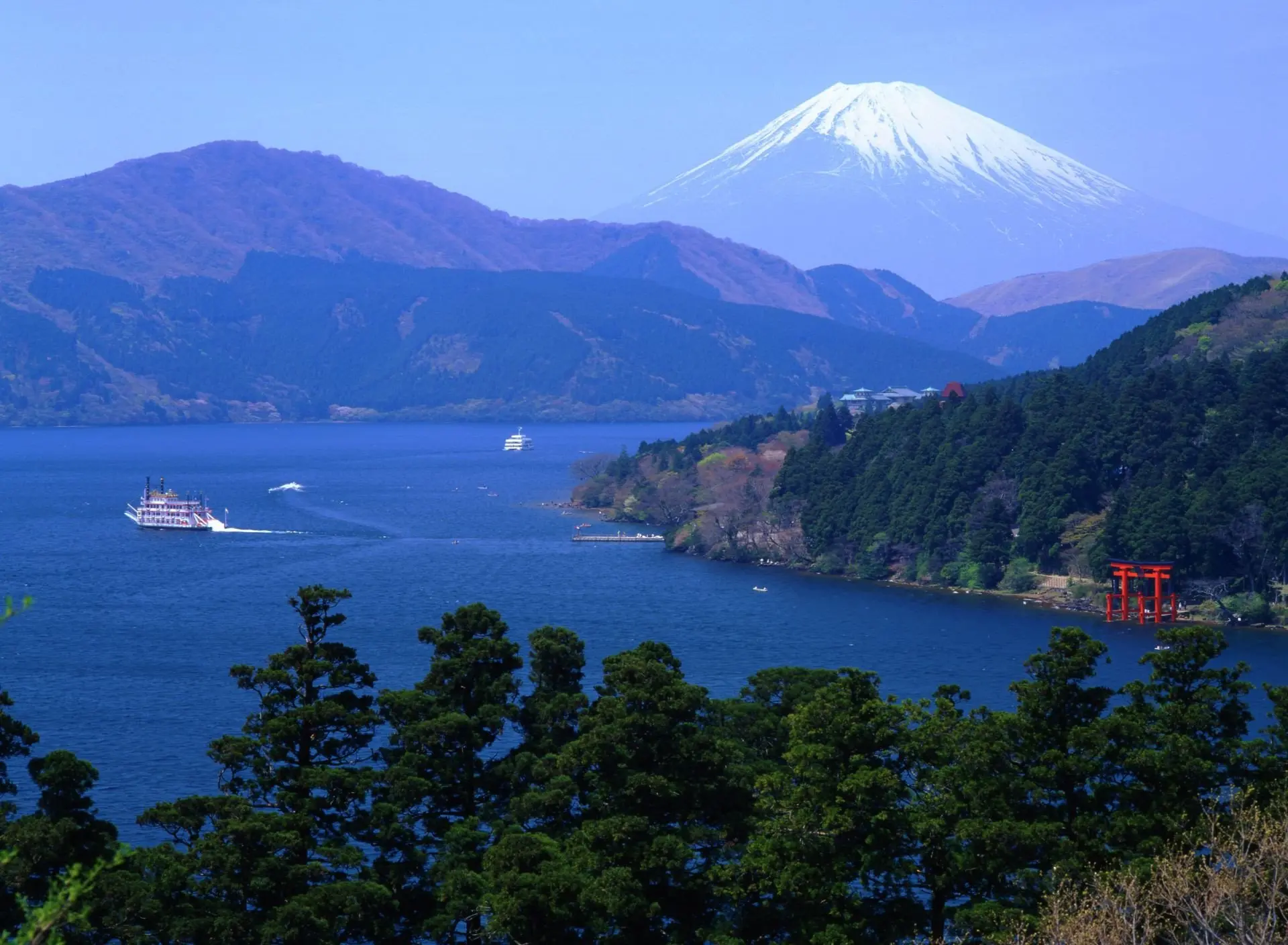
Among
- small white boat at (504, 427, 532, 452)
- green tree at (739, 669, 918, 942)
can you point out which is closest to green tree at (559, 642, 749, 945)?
green tree at (739, 669, 918, 942)

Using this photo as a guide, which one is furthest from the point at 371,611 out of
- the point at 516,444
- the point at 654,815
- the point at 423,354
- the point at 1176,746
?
the point at 423,354

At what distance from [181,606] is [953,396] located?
80.8 feet

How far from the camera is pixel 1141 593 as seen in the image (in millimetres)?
34594

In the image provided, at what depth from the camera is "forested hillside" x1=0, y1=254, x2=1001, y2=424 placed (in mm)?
144125

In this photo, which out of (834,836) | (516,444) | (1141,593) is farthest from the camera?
(516,444)

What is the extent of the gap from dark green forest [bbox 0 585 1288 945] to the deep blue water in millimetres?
4867

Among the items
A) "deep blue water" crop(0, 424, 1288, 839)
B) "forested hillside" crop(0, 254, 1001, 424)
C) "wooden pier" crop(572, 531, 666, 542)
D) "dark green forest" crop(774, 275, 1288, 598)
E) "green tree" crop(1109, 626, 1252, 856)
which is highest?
"forested hillside" crop(0, 254, 1001, 424)

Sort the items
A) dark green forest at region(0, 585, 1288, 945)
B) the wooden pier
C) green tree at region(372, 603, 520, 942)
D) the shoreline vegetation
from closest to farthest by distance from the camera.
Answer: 1. dark green forest at region(0, 585, 1288, 945)
2. green tree at region(372, 603, 520, 942)
3. the shoreline vegetation
4. the wooden pier

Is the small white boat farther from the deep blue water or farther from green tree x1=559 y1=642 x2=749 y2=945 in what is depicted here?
green tree x1=559 y1=642 x2=749 y2=945

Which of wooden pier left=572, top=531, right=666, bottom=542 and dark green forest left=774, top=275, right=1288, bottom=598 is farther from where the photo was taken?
wooden pier left=572, top=531, right=666, bottom=542

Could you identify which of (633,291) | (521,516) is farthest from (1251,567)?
(633,291)

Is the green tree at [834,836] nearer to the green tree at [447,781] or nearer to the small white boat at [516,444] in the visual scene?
the green tree at [447,781]

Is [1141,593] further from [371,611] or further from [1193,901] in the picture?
[1193,901]

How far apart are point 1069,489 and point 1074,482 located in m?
0.19
